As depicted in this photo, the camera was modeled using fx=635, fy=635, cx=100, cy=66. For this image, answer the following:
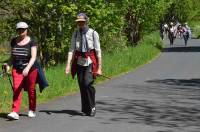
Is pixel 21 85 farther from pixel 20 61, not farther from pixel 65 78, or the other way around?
pixel 65 78

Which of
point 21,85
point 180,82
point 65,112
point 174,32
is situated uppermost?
point 21,85

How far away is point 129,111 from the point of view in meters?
12.3

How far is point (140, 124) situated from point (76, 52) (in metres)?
1.76

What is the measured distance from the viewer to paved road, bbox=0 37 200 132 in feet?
33.1

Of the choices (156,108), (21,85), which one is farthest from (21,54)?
(156,108)

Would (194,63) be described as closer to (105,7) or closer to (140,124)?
(105,7)

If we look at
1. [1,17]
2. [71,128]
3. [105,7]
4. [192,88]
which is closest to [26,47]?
[71,128]

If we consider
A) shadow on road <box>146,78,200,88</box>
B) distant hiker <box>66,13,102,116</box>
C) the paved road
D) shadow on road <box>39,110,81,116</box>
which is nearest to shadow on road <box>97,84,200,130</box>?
the paved road

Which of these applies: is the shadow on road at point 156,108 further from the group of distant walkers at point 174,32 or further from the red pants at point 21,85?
the group of distant walkers at point 174,32

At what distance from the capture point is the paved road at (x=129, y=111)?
10.1 meters

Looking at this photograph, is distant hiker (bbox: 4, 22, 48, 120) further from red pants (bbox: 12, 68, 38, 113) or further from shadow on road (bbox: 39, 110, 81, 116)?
shadow on road (bbox: 39, 110, 81, 116)

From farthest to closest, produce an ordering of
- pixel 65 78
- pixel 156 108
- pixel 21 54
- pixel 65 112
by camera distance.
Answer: pixel 65 78 → pixel 156 108 → pixel 65 112 → pixel 21 54

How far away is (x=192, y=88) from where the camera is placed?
18.0 m

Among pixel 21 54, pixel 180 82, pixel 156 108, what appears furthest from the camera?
pixel 180 82
